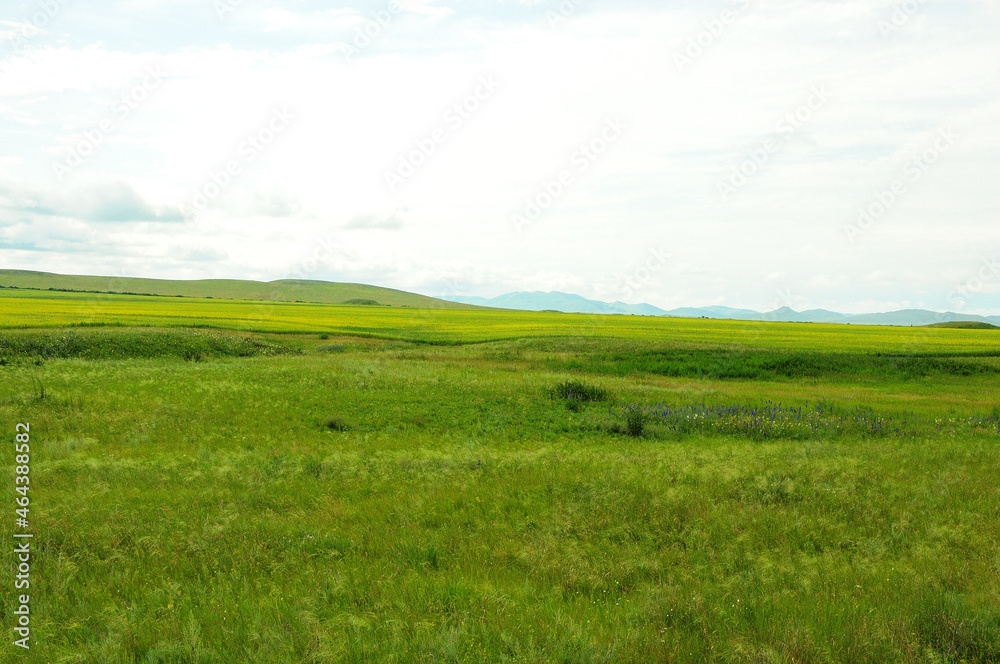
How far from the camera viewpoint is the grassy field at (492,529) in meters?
6.07

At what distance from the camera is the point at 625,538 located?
898 centimetres

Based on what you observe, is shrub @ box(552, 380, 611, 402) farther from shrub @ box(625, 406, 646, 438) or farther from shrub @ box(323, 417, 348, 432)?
shrub @ box(323, 417, 348, 432)

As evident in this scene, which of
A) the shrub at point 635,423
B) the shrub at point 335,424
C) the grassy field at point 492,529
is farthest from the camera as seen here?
the shrub at point 635,423

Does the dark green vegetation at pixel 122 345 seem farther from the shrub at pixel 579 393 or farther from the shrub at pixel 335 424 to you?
the shrub at pixel 579 393

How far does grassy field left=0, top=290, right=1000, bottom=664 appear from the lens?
19.9 ft

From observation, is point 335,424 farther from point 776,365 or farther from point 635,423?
point 776,365

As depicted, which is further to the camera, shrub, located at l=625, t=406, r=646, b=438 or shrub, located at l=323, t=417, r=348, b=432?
shrub, located at l=625, t=406, r=646, b=438

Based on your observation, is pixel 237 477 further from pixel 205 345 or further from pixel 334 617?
pixel 205 345

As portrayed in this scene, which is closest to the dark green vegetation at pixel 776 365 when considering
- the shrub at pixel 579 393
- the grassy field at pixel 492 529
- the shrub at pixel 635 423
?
the shrub at pixel 579 393

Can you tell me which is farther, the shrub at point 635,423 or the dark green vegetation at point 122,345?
the dark green vegetation at point 122,345

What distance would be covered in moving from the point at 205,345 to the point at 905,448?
3770 cm

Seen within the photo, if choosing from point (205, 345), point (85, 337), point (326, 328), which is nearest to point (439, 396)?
point (205, 345)

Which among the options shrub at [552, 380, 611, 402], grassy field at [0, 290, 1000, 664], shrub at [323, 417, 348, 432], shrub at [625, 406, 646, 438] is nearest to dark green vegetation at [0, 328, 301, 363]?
grassy field at [0, 290, 1000, 664]

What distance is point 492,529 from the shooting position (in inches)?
364
